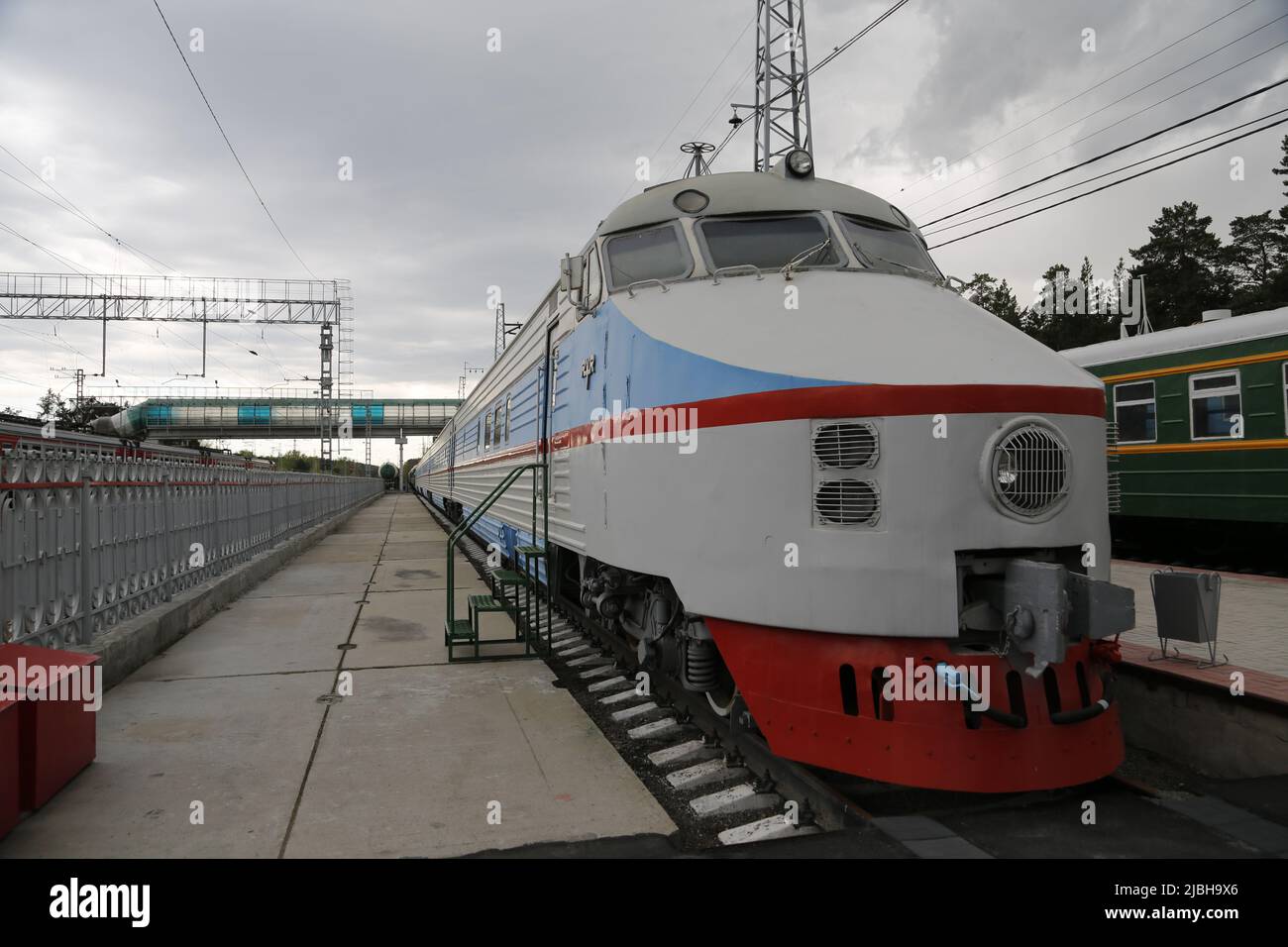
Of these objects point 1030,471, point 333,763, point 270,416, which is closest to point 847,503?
point 1030,471

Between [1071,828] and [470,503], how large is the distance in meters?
11.6

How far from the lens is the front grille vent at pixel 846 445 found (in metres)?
3.58

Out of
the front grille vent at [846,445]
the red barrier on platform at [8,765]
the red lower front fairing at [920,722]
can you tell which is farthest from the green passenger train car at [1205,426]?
the red barrier on platform at [8,765]

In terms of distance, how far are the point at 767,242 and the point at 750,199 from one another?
0.33m

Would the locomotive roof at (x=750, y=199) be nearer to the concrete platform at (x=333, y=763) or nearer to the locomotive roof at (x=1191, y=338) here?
the concrete platform at (x=333, y=763)

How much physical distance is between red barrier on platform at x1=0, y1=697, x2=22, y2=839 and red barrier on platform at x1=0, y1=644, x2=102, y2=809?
2.1 inches

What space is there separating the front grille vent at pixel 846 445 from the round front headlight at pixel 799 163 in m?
2.66

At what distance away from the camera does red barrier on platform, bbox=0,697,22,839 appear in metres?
3.55

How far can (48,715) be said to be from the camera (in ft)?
13.1

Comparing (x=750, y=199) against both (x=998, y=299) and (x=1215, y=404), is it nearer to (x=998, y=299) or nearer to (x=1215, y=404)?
(x=1215, y=404)

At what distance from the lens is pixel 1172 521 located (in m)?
11.3
